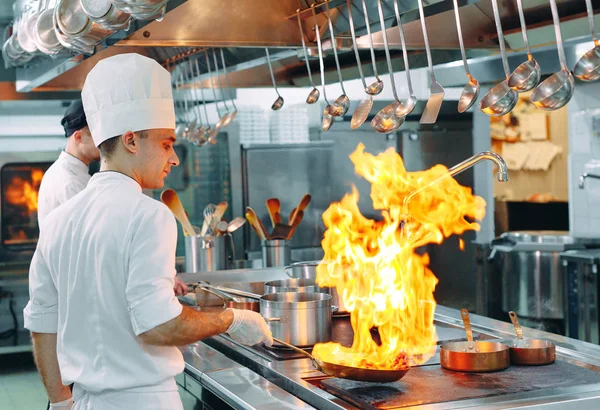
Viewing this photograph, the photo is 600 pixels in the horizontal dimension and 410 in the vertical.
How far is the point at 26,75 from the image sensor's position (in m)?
4.80

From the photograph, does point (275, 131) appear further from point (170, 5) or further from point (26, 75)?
point (170, 5)

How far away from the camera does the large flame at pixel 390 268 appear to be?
244 centimetres

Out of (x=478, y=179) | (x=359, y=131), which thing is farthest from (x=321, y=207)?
(x=478, y=179)

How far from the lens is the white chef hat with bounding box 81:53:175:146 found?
2.01 m

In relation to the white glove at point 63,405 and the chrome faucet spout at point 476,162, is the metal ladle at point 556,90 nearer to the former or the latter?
the chrome faucet spout at point 476,162

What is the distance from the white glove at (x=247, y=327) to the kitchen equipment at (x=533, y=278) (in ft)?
10.6

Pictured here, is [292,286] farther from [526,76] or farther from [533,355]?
[526,76]

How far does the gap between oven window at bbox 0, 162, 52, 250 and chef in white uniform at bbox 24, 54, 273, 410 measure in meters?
3.56

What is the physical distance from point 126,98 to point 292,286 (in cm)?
128

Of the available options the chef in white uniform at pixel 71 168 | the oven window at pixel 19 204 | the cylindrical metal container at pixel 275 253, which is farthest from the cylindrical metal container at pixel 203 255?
the oven window at pixel 19 204

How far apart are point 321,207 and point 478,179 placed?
4.13 feet

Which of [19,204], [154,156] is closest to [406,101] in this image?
[154,156]

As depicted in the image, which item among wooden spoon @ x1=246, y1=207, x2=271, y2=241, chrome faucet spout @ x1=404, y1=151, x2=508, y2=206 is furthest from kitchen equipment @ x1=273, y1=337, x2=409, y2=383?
wooden spoon @ x1=246, y1=207, x2=271, y2=241

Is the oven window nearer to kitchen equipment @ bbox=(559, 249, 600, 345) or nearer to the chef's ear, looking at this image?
kitchen equipment @ bbox=(559, 249, 600, 345)
